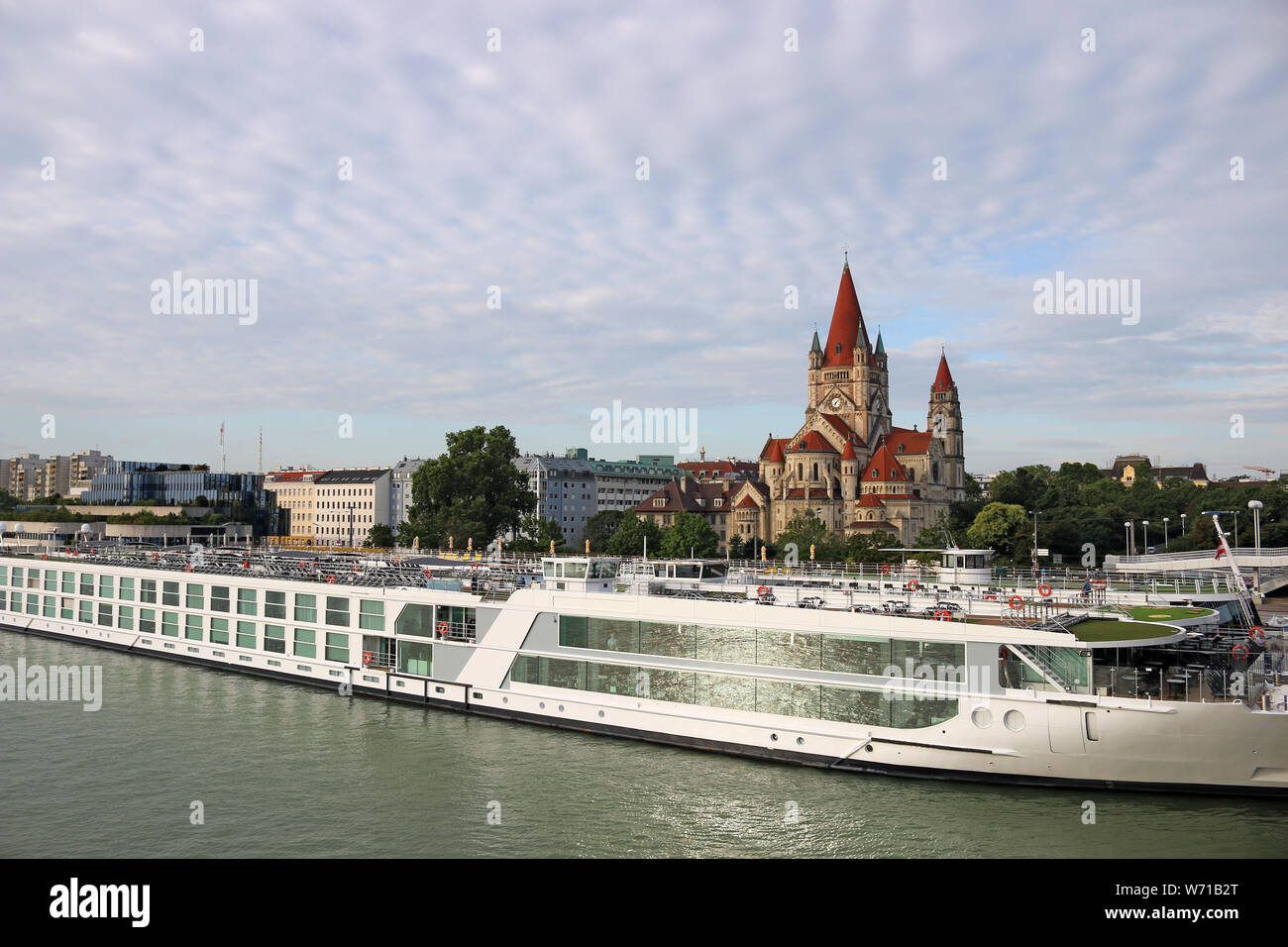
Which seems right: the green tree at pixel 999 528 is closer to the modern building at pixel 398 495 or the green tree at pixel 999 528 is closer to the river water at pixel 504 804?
the river water at pixel 504 804

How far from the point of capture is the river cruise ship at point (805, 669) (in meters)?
21.5

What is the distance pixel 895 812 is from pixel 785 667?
512cm

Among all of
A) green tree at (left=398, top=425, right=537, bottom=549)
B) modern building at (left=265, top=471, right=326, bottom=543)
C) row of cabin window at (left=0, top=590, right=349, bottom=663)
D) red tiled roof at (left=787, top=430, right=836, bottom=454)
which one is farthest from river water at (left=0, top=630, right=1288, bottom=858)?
modern building at (left=265, top=471, right=326, bottom=543)

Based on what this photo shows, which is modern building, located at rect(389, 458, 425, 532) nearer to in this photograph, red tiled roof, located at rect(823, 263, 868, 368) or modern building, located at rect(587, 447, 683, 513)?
modern building, located at rect(587, 447, 683, 513)

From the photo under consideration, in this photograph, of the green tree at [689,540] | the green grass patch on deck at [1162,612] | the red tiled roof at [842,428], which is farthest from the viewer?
the red tiled roof at [842,428]

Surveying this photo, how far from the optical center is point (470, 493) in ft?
308

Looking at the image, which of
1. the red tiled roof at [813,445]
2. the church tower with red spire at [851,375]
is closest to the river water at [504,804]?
the red tiled roof at [813,445]

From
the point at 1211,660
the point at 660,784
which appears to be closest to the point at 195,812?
the point at 660,784

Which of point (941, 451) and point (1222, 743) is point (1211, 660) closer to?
point (1222, 743)

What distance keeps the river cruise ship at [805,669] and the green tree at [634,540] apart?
54.3m

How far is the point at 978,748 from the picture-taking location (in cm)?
2230

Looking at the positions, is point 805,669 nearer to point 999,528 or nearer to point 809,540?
point 809,540
